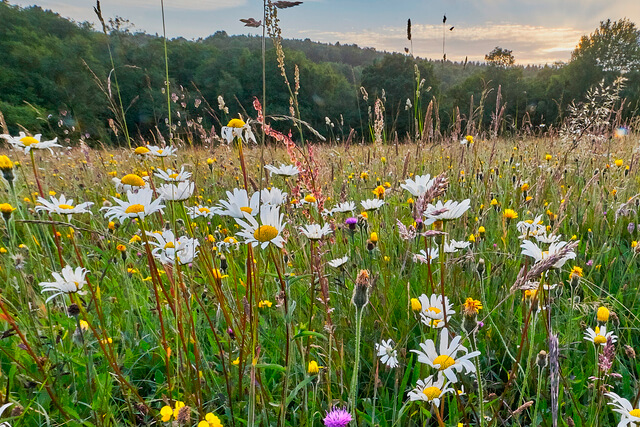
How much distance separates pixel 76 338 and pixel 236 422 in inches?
18.7

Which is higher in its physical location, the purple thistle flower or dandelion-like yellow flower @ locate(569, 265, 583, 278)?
dandelion-like yellow flower @ locate(569, 265, 583, 278)

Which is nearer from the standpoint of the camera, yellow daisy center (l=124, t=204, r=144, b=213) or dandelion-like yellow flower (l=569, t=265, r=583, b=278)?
yellow daisy center (l=124, t=204, r=144, b=213)

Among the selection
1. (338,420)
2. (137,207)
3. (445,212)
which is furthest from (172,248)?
(445,212)

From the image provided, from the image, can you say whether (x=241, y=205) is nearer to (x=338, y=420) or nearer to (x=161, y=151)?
(x=338, y=420)

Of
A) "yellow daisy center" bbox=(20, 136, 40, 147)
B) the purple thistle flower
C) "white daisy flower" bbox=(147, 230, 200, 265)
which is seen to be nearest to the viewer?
the purple thistle flower

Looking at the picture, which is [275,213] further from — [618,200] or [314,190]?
[618,200]

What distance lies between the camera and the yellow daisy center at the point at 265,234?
792 mm

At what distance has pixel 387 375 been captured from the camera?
121cm

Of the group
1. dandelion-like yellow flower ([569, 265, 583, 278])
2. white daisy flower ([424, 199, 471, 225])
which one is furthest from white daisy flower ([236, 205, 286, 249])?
dandelion-like yellow flower ([569, 265, 583, 278])

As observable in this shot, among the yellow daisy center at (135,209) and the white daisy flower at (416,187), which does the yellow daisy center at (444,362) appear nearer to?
the white daisy flower at (416,187)

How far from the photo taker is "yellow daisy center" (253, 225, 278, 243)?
31.2 inches

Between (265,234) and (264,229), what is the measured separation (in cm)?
1

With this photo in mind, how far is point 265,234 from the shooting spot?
80 centimetres

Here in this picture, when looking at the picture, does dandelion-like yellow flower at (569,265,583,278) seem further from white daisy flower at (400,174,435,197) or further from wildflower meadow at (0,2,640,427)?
white daisy flower at (400,174,435,197)
